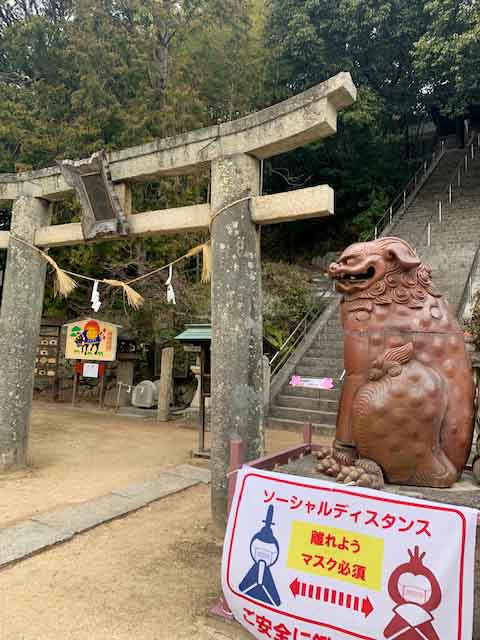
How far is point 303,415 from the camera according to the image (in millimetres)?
9812

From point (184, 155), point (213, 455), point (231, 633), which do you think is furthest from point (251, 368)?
point (184, 155)

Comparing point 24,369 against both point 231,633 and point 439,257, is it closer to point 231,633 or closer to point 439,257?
point 231,633

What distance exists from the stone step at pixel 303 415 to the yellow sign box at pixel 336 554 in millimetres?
7022

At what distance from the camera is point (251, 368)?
4.43 meters

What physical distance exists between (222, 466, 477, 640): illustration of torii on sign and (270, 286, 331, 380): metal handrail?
869cm

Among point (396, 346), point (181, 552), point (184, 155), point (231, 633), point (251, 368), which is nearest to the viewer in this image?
point (231, 633)

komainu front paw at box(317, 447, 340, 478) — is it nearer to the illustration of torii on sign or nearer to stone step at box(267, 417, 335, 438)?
the illustration of torii on sign

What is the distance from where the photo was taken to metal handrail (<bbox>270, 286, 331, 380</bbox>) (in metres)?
11.8

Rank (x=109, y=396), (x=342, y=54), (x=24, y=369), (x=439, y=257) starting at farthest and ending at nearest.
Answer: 1. (x=342, y=54)
2. (x=109, y=396)
3. (x=439, y=257)
4. (x=24, y=369)

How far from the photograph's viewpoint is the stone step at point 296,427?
29.5 ft

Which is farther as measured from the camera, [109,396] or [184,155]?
Result: [109,396]

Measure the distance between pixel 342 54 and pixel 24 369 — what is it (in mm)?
15112

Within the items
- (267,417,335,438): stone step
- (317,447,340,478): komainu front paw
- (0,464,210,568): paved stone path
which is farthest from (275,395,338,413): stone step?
(317,447,340,478): komainu front paw

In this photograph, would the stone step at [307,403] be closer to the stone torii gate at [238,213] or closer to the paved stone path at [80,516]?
the paved stone path at [80,516]
